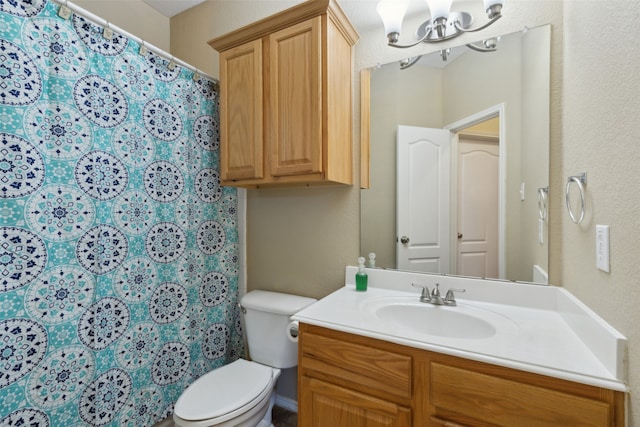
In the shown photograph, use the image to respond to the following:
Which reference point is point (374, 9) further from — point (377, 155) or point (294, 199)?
point (294, 199)

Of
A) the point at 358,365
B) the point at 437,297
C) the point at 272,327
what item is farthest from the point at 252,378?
the point at 437,297

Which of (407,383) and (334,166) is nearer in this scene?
(407,383)


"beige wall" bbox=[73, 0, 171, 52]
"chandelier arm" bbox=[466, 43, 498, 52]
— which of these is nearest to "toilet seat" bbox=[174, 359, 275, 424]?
"chandelier arm" bbox=[466, 43, 498, 52]

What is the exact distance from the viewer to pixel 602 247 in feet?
2.42

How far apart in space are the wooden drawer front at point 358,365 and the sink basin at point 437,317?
149 millimetres

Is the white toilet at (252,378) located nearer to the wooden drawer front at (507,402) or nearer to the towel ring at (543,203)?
the wooden drawer front at (507,402)

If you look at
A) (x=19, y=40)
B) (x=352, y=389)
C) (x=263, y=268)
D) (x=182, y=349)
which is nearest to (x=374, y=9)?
(x=19, y=40)

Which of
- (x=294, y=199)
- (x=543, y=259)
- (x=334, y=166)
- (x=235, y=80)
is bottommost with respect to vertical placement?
(x=543, y=259)

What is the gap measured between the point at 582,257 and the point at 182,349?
1821 mm

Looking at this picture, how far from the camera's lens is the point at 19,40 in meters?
0.96

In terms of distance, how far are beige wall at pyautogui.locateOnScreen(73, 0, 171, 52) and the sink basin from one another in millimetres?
2397

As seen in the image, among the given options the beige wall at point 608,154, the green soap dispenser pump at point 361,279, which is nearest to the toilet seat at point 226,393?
the green soap dispenser pump at point 361,279

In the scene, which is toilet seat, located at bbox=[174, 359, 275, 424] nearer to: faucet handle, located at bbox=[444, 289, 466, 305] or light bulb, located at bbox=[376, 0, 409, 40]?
faucet handle, located at bbox=[444, 289, 466, 305]

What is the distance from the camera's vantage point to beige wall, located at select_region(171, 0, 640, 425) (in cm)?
63
